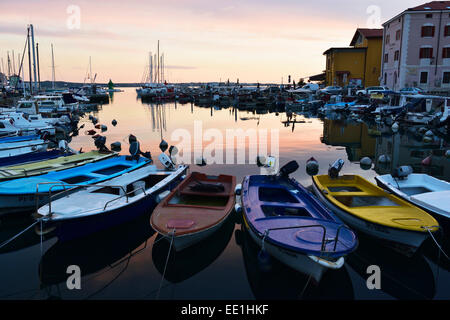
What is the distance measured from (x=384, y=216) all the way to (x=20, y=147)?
1885 cm

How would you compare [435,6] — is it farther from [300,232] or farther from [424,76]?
[300,232]

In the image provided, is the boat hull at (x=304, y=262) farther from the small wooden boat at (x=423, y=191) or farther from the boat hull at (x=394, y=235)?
the small wooden boat at (x=423, y=191)

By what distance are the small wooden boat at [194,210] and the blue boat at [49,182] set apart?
2.87 meters

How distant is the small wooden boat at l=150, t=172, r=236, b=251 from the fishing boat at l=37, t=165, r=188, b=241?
0.85 m

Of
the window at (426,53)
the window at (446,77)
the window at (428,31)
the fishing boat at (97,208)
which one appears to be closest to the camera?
the fishing boat at (97,208)

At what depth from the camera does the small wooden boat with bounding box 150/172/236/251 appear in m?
8.09

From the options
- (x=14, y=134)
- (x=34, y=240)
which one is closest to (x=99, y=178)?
(x=34, y=240)

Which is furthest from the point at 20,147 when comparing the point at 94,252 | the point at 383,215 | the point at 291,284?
the point at 383,215

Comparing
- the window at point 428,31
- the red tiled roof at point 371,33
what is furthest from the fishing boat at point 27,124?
the red tiled roof at point 371,33

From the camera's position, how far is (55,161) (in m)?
14.4

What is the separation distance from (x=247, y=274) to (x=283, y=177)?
181 inches

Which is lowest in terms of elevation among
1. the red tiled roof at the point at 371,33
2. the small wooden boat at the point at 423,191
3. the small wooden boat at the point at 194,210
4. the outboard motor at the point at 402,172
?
the small wooden boat at the point at 194,210

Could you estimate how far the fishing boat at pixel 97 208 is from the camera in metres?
8.49

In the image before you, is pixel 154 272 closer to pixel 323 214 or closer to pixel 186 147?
pixel 323 214
